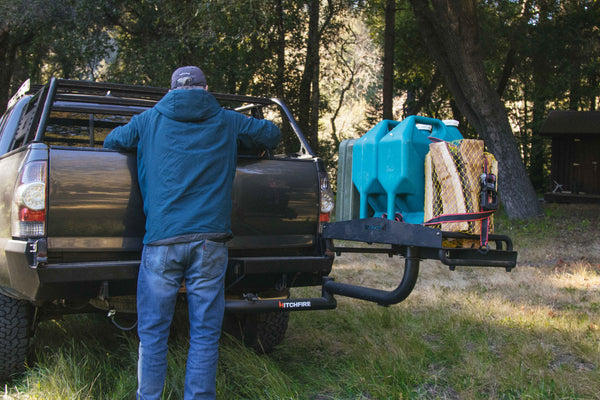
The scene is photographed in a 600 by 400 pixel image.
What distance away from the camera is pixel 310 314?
18.8ft

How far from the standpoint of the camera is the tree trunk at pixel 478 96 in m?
13.1

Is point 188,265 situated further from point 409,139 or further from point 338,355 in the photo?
point 338,355

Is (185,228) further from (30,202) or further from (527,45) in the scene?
(527,45)

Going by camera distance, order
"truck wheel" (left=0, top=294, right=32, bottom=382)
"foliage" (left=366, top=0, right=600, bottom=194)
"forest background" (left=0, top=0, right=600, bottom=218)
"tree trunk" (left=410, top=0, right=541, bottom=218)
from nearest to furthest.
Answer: "truck wheel" (left=0, top=294, right=32, bottom=382) < "tree trunk" (left=410, top=0, right=541, bottom=218) < "forest background" (left=0, top=0, right=600, bottom=218) < "foliage" (left=366, top=0, right=600, bottom=194)

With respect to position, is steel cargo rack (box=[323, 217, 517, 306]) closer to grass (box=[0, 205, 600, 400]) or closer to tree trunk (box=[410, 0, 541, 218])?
grass (box=[0, 205, 600, 400])

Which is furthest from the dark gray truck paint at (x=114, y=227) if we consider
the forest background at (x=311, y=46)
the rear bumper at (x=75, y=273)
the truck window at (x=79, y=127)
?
the forest background at (x=311, y=46)

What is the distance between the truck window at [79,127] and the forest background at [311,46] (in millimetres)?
6764

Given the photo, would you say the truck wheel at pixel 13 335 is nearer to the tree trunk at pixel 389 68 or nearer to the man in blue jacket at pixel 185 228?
the man in blue jacket at pixel 185 228

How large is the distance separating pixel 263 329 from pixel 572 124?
24522 millimetres

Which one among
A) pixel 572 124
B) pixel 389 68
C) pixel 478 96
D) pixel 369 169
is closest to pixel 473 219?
pixel 369 169

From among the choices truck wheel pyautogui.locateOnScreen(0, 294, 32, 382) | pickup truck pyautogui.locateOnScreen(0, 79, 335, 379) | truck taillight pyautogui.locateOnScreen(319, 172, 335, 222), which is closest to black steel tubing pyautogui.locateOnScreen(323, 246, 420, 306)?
pickup truck pyautogui.locateOnScreen(0, 79, 335, 379)

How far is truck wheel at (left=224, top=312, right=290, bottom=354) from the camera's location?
177 inches

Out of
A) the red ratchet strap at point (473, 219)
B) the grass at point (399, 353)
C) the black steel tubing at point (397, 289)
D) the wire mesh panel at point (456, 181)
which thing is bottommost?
the grass at point (399, 353)

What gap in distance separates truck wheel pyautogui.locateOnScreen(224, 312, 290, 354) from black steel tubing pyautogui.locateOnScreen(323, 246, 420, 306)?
29.2 inches
